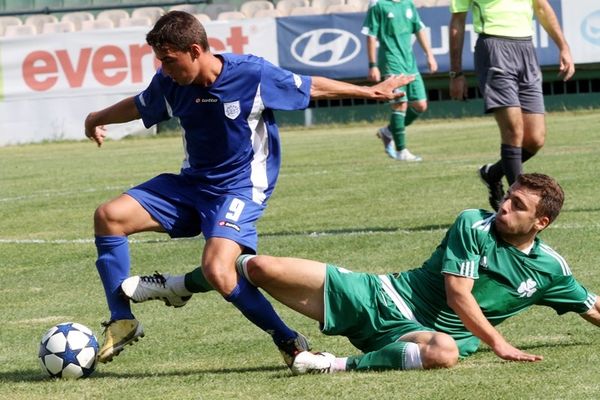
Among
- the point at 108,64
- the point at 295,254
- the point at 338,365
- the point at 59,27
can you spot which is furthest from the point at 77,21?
the point at 338,365

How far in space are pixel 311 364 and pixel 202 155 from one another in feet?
4.31

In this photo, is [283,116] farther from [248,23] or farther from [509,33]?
[509,33]

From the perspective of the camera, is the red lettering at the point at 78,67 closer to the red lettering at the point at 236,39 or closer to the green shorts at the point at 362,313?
the red lettering at the point at 236,39

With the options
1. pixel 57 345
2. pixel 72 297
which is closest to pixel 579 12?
pixel 72 297

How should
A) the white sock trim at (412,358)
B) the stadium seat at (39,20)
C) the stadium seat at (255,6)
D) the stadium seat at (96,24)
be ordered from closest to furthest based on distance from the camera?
the white sock trim at (412,358), the stadium seat at (96,24), the stadium seat at (255,6), the stadium seat at (39,20)

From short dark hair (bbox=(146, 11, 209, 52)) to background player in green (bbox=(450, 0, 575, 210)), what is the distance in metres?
3.82

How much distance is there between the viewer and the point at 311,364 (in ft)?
17.3

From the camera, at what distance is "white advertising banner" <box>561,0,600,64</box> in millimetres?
22219

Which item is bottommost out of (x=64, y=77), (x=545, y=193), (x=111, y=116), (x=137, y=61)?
(x=64, y=77)

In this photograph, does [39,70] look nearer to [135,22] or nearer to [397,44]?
[135,22]

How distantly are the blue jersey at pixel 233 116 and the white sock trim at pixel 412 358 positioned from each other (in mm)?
1238

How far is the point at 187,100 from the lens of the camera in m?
5.99

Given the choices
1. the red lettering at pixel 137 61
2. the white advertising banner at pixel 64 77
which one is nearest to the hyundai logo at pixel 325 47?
the white advertising banner at pixel 64 77

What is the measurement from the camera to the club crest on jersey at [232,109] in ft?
19.5
